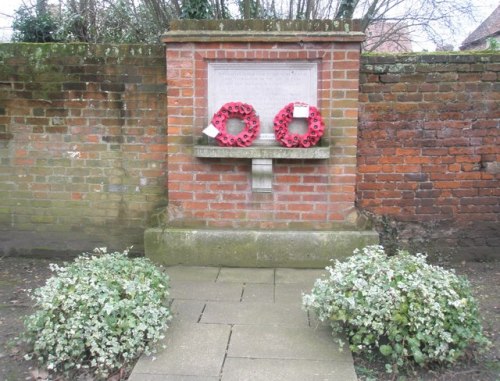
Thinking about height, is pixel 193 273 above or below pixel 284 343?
above

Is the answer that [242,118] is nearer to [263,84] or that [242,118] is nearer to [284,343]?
[263,84]

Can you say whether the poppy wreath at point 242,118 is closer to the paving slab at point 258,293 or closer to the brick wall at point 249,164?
the brick wall at point 249,164

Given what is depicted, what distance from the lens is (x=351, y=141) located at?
460 centimetres

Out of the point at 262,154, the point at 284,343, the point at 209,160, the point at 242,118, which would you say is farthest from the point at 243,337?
the point at 242,118


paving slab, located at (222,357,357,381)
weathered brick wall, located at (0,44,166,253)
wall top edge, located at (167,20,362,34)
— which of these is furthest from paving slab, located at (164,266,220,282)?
wall top edge, located at (167,20,362,34)

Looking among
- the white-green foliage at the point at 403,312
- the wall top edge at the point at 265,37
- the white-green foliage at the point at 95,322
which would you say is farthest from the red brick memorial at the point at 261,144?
the white-green foliage at the point at 95,322

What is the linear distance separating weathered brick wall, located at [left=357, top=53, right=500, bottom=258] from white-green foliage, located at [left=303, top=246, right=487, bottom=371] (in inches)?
73.4

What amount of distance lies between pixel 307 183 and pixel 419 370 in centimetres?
217

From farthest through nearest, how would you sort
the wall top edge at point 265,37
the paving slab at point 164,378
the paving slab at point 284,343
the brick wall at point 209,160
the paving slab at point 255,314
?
1. the brick wall at point 209,160
2. the wall top edge at point 265,37
3. the paving slab at point 255,314
4. the paving slab at point 284,343
5. the paving slab at point 164,378

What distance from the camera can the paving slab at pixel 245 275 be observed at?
4316 mm

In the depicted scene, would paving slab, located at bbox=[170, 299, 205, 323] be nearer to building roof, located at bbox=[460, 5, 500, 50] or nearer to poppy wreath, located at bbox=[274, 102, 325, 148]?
poppy wreath, located at bbox=[274, 102, 325, 148]

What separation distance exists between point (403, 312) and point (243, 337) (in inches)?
40.7

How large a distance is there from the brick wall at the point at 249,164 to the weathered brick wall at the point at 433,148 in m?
0.32

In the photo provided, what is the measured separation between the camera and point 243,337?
10.5ft
